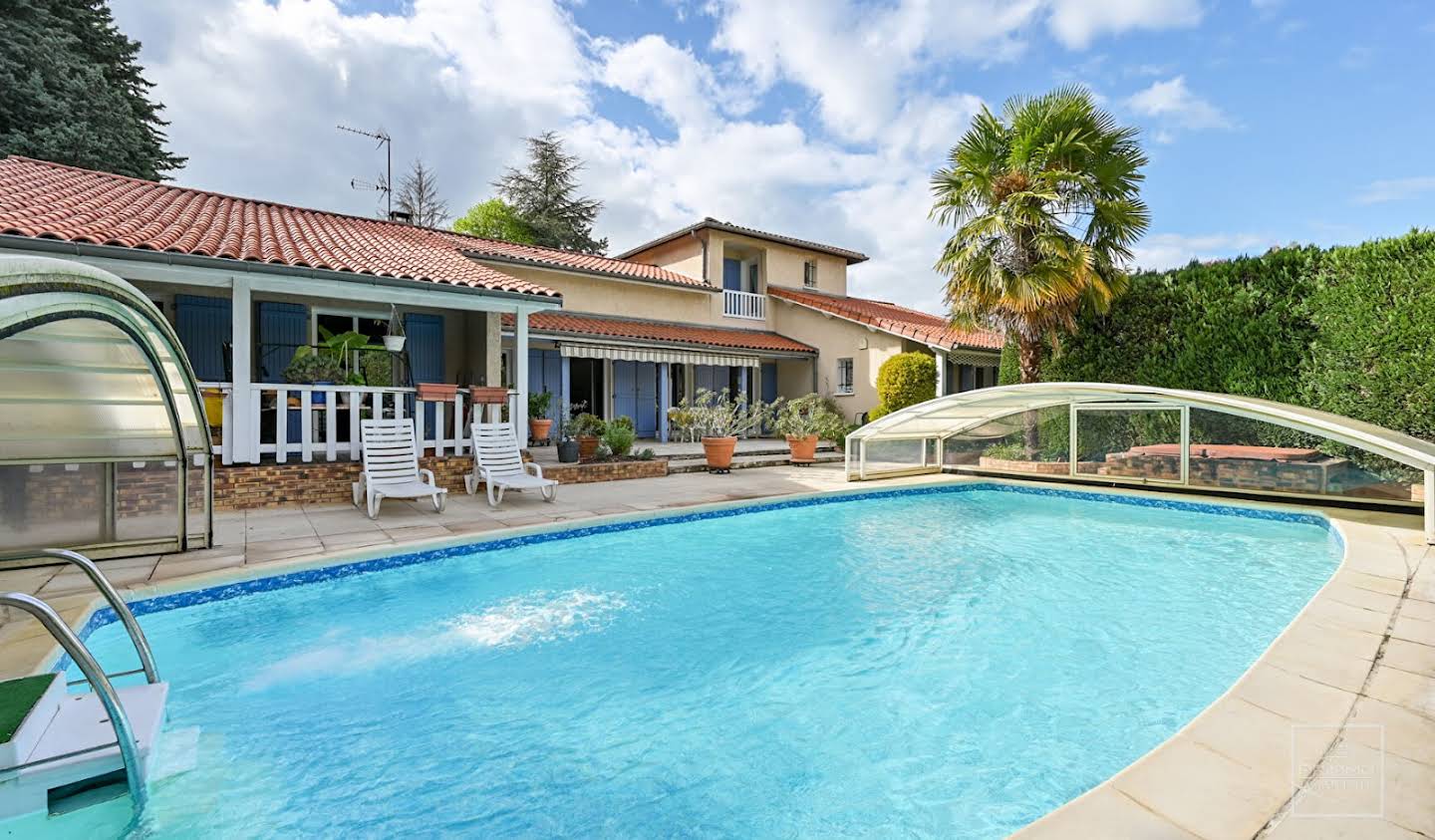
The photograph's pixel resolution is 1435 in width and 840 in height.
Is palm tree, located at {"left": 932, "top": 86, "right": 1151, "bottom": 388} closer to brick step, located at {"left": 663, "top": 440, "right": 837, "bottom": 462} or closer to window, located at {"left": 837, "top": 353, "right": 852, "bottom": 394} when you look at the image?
brick step, located at {"left": 663, "top": 440, "right": 837, "bottom": 462}

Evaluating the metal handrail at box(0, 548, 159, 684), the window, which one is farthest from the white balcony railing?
the metal handrail at box(0, 548, 159, 684)

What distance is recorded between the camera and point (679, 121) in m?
21.3

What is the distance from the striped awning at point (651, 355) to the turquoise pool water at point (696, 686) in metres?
10.7

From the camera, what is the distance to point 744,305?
25438mm

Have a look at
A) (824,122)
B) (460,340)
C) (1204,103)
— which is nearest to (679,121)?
(824,122)

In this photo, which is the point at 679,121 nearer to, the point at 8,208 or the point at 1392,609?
the point at 8,208

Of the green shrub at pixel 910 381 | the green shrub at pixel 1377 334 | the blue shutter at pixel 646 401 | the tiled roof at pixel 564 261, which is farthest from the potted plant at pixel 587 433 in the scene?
the green shrub at pixel 1377 334

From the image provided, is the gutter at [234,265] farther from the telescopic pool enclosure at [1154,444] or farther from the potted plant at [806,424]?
the telescopic pool enclosure at [1154,444]

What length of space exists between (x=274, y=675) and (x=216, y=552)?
3.30 m

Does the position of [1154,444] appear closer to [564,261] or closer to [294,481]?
[294,481]

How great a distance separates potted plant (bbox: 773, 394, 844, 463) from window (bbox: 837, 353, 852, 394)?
3.09ft

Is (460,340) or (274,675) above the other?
(460,340)

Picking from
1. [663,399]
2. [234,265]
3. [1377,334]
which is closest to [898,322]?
[663,399]

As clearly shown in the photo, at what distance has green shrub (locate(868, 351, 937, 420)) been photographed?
792 inches
